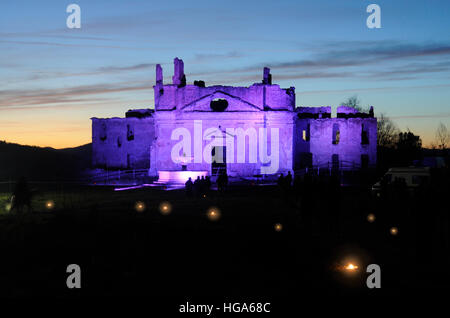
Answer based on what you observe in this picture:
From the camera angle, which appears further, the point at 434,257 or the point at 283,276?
the point at 434,257

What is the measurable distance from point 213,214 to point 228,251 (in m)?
7.06

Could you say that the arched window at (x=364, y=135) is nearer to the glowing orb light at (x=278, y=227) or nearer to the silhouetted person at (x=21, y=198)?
the glowing orb light at (x=278, y=227)

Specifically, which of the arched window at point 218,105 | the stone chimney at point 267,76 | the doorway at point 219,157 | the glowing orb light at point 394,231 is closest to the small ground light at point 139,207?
the glowing orb light at point 394,231

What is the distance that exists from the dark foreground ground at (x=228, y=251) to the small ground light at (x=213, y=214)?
1.27ft

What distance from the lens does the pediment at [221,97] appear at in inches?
1734

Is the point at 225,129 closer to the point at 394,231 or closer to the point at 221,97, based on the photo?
the point at 221,97

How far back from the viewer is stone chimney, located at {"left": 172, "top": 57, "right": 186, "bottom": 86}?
4613 centimetres

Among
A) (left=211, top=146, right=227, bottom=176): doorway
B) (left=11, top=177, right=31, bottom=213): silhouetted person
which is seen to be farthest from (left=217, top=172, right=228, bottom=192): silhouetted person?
(left=211, top=146, right=227, bottom=176): doorway

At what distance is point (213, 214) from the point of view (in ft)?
63.7

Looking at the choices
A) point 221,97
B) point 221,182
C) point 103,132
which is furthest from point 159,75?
point 221,182
